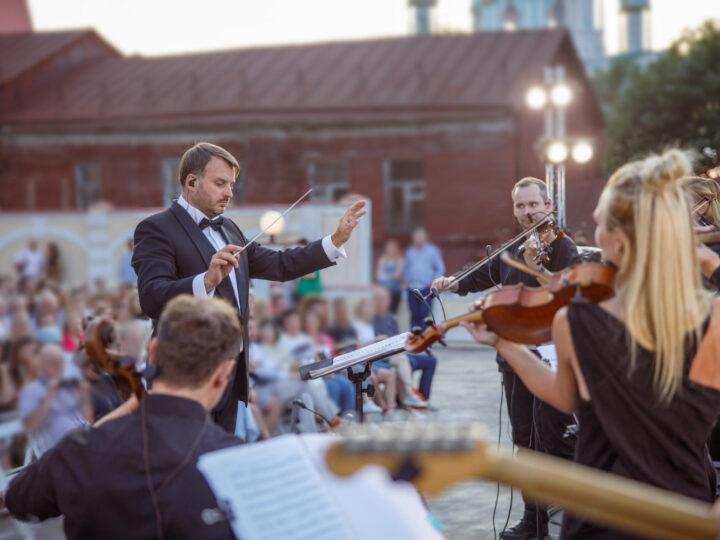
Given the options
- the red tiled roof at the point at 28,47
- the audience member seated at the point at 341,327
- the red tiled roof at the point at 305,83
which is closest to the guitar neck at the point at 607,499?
the audience member seated at the point at 341,327

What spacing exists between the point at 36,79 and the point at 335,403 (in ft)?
66.5

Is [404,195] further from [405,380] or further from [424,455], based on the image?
[424,455]

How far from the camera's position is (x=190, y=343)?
243cm

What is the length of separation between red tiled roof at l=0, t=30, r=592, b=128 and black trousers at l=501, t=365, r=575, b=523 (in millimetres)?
15748

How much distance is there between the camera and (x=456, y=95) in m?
20.7

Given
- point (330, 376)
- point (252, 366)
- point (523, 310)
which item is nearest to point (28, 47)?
point (252, 366)

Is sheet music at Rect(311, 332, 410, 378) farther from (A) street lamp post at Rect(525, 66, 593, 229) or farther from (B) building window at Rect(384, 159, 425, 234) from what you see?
(B) building window at Rect(384, 159, 425, 234)

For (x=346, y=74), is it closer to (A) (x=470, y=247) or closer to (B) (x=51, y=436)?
(A) (x=470, y=247)

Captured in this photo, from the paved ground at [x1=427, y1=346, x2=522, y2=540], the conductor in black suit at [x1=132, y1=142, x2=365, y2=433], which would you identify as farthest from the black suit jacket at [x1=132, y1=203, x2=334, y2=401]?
the paved ground at [x1=427, y1=346, x2=522, y2=540]

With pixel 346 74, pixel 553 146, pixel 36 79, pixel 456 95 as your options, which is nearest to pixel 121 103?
pixel 36 79

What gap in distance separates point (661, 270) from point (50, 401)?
454 centimetres

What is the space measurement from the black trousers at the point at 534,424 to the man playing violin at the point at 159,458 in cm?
246

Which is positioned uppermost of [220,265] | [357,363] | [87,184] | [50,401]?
[87,184]

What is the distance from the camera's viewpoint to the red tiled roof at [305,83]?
21.0m
